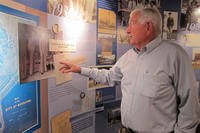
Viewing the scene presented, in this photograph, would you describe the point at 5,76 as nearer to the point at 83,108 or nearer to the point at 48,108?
the point at 48,108

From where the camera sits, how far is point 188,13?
336cm

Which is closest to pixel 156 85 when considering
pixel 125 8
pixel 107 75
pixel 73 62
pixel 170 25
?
pixel 107 75

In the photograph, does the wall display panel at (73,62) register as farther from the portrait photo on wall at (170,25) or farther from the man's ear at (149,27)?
the portrait photo on wall at (170,25)

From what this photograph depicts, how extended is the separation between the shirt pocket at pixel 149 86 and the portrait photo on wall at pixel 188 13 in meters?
1.75

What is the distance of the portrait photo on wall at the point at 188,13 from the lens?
3.35m

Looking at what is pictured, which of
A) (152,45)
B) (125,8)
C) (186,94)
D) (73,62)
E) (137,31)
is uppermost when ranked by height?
(125,8)

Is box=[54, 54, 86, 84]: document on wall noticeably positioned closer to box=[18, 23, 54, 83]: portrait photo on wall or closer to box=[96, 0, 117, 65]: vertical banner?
box=[18, 23, 54, 83]: portrait photo on wall

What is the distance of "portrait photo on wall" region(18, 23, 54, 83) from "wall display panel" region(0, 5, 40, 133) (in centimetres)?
4

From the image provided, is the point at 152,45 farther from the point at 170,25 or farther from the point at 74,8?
the point at 170,25

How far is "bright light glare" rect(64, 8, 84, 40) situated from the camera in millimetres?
2062

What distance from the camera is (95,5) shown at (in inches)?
95.3

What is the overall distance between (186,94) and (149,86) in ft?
0.89

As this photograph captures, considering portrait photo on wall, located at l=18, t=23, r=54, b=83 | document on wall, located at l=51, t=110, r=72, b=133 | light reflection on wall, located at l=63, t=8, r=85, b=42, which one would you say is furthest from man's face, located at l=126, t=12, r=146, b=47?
document on wall, located at l=51, t=110, r=72, b=133

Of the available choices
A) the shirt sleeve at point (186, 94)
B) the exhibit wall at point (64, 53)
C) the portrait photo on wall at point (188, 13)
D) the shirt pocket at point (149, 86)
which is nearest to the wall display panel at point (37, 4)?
the exhibit wall at point (64, 53)
